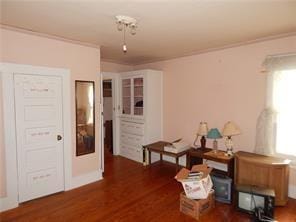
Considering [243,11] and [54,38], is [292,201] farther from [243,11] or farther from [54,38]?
[54,38]

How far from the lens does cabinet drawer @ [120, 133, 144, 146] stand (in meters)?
4.51

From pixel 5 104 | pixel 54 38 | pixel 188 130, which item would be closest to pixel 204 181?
pixel 188 130

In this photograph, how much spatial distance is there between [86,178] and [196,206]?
1.93 metres

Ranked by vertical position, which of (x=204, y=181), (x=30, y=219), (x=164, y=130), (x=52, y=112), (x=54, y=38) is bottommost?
(x=30, y=219)

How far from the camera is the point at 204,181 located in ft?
8.20

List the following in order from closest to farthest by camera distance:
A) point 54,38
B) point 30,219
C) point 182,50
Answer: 1. point 30,219
2. point 54,38
3. point 182,50

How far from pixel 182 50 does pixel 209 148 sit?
194 centimetres

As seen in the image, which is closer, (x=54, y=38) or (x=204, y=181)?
(x=204, y=181)

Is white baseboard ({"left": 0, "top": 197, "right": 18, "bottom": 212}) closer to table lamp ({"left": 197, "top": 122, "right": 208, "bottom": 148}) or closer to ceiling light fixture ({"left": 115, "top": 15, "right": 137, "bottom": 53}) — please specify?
ceiling light fixture ({"left": 115, "top": 15, "right": 137, "bottom": 53})

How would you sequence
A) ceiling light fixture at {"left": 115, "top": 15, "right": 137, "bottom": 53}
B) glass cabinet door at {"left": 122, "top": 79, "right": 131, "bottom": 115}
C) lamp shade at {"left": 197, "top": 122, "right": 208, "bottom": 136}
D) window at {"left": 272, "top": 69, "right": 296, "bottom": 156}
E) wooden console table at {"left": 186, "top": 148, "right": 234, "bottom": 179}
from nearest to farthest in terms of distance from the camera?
1. ceiling light fixture at {"left": 115, "top": 15, "right": 137, "bottom": 53}
2. window at {"left": 272, "top": 69, "right": 296, "bottom": 156}
3. wooden console table at {"left": 186, "top": 148, "right": 234, "bottom": 179}
4. lamp shade at {"left": 197, "top": 122, "right": 208, "bottom": 136}
5. glass cabinet door at {"left": 122, "top": 79, "right": 131, "bottom": 115}

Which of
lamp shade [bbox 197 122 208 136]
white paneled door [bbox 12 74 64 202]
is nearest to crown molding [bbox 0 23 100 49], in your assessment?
white paneled door [bbox 12 74 64 202]

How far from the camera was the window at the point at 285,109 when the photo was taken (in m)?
2.90

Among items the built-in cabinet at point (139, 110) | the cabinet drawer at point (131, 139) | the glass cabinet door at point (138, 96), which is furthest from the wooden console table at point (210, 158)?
the glass cabinet door at point (138, 96)

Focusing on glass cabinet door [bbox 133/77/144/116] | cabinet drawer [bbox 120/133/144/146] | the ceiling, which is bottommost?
cabinet drawer [bbox 120/133/144/146]
